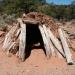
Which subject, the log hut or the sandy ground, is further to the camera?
the log hut

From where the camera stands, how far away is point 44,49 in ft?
39.3

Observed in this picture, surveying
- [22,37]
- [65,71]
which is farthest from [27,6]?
[65,71]

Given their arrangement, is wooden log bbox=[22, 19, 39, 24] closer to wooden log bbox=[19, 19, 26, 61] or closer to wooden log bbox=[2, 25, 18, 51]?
wooden log bbox=[19, 19, 26, 61]

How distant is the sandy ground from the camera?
30.5 ft

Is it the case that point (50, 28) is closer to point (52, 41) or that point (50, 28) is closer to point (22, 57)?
point (52, 41)

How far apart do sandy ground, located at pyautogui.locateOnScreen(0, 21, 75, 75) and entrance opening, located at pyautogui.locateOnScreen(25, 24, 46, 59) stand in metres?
0.37

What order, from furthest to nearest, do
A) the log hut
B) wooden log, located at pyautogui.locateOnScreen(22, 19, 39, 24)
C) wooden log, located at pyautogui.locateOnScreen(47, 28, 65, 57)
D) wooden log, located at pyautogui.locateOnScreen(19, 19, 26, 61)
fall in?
wooden log, located at pyautogui.locateOnScreen(22, 19, 39, 24)
wooden log, located at pyautogui.locateOnScreen(47, 28, 65, 57)
the log hut
wooden log, located at pyautogui.locateOnScreen(19, 19, 26, 61)

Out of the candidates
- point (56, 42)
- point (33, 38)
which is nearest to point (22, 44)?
point (56, 42)

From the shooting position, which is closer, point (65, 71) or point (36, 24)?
point (65, 71)

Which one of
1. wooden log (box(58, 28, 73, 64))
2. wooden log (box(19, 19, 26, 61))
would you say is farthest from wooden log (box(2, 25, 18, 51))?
wooden log (box(58, 28, 73, 64))

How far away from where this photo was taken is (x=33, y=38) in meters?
13.1

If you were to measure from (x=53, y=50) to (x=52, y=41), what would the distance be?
0.60 meters

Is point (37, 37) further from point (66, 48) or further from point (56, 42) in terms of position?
point (66, 48)

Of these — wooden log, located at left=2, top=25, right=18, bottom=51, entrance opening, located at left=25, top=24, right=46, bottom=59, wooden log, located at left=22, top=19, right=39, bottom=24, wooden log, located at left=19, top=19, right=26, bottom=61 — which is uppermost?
wooden log, located at left=22, top=19, right=39, bottom=24
